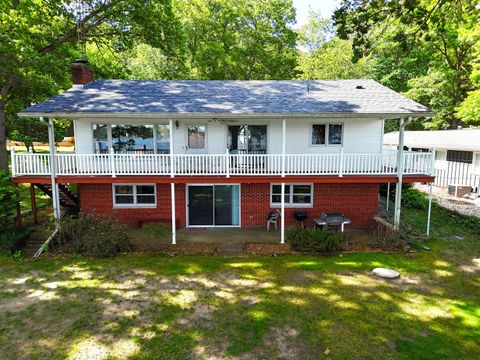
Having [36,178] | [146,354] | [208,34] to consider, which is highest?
[208,34]

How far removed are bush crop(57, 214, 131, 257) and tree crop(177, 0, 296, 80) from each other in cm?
2486

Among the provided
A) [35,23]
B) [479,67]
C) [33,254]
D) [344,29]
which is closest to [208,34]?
[35,23]

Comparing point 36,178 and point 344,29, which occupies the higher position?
point 344,29

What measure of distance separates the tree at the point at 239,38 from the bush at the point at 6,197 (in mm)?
24431

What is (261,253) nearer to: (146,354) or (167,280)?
(167,280)

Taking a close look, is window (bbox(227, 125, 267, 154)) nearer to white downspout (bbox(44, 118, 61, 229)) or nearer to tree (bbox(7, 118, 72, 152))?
white downspout (bbox(44, 118, 61, 229))

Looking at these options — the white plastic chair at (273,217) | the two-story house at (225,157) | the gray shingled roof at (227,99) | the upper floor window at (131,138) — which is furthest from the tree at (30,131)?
the white plastic chair at (273,217)

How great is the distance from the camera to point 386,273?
10.4 m

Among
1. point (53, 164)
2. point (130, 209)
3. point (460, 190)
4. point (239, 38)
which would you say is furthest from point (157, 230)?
point (239, 38)

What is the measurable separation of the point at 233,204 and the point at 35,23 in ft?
48.1

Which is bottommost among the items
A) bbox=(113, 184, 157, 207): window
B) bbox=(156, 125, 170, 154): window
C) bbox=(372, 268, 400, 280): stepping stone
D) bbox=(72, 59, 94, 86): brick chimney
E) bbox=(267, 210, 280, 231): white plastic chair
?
bbox=(372, 268, 400, 280): stepping stone

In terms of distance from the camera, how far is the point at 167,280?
10.3 metres

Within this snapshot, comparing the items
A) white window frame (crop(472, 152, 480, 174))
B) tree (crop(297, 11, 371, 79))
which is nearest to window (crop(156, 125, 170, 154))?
white window frame (crop(472, 152, 480, 174))

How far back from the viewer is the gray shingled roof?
42.3 ft
